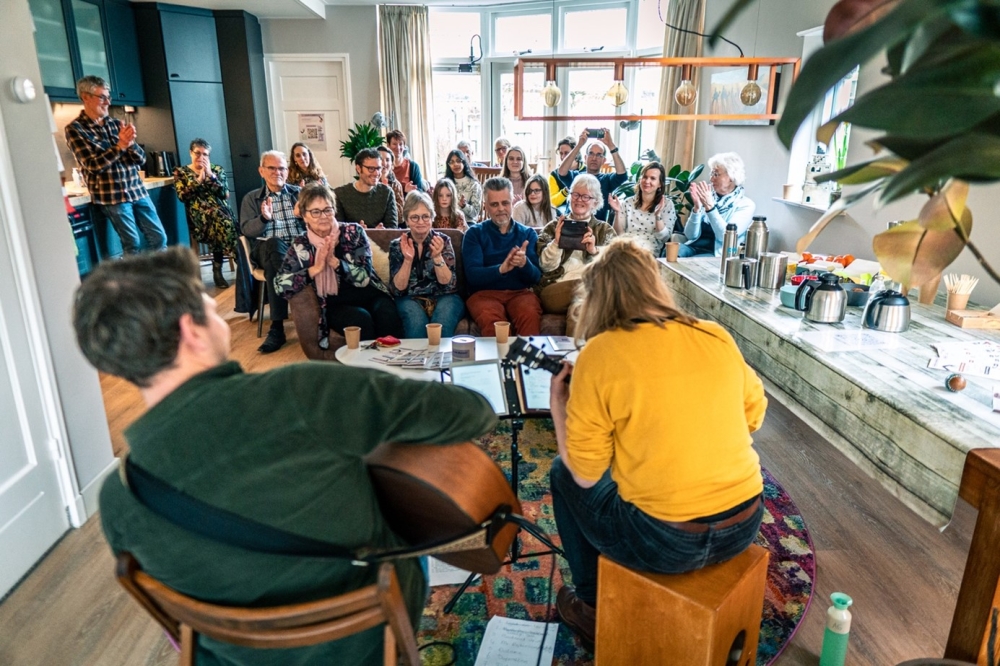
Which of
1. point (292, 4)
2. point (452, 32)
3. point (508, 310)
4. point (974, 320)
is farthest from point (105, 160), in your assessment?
point (974, 320)

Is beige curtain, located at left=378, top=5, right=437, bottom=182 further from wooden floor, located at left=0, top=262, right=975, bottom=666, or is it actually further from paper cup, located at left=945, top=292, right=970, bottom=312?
A: paper cup, located at left=945, top=292, right=970, bottom=312

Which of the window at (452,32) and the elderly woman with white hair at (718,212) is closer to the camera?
the elderly woman with white hair at (718,212)

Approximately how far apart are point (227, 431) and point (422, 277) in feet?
9.03

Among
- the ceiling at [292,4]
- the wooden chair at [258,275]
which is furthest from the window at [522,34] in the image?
the wooden chair at [258,275]

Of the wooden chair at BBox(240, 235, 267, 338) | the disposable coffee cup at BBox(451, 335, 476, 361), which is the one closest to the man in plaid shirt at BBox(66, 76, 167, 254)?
the wooden chair at BBox(240, 235, 267, 338)

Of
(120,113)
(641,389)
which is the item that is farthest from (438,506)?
(120,113)

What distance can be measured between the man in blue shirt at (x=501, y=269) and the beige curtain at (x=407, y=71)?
4533 millimetres

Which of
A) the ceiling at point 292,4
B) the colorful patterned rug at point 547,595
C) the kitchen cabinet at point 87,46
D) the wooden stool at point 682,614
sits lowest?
the colorful patterned rug at point 547,595

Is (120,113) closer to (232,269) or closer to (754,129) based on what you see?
(232,269)

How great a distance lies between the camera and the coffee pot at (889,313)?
2.08m

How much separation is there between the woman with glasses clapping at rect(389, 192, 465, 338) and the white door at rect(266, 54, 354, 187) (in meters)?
4.68

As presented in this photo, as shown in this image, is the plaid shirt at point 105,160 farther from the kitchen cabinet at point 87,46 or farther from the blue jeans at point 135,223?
the kitchen cabinet at point 87,46

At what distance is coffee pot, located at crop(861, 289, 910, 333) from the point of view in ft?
6.84

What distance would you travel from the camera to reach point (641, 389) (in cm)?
138
